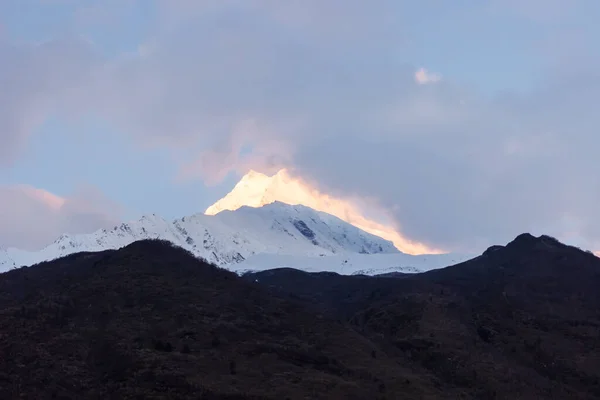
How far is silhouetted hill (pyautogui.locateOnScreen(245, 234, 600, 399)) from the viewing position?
54.3 m

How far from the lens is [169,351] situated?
48.5 m

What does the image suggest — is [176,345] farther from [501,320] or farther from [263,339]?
[501,320]

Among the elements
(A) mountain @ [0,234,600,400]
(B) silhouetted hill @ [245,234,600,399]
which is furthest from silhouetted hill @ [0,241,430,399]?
(B) silhouetted hill @ [245,234,600,399]

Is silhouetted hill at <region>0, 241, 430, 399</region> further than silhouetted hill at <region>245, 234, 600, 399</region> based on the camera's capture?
No

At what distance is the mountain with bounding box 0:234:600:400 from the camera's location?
4325 cm

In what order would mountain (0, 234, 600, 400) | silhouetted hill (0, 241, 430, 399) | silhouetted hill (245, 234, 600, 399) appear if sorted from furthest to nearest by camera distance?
silhouetted hill (245, 234, 600, 399) → mountain (0, 234, 600, 400) → silhouetted hill (0, 241, 430, 399)

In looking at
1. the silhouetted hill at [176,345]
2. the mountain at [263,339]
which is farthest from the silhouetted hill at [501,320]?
the silhouetted hill at [176,345]

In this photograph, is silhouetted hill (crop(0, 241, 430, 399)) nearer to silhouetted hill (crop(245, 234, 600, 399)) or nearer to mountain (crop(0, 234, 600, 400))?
mountain (crop(0, 234, 600, 400))

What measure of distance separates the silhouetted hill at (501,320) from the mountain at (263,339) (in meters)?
0.21

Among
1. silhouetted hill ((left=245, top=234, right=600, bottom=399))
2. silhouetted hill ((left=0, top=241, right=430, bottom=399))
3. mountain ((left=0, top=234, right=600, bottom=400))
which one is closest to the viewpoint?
silhouetted hill ((left=0, top=241, right=430, bottom=399))

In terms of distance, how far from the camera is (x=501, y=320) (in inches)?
2808

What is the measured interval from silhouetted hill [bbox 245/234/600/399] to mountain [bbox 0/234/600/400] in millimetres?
209

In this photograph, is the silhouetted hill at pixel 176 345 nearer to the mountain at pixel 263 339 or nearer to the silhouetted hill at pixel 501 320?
the mountain at pixel 263 339

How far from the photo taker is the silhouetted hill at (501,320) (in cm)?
5428
